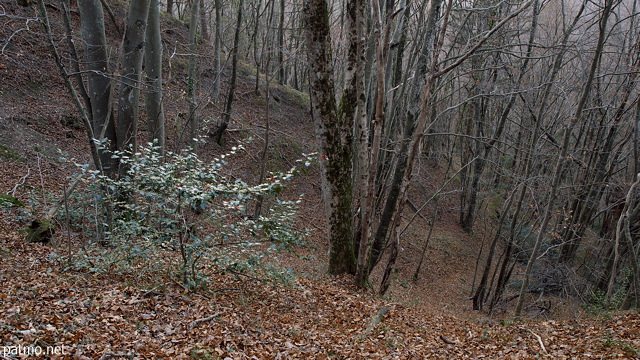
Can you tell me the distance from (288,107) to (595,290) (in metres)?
16.2

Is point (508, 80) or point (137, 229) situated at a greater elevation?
point (508, 80)

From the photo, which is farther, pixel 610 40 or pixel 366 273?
pixel 610 40

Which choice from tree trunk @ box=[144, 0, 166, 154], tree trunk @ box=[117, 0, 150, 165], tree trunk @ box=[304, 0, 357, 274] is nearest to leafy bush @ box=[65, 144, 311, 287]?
tree trunk @ box=[304, 0, 357, 274]

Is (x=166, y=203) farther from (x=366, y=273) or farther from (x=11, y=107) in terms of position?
(x=11, y=107)

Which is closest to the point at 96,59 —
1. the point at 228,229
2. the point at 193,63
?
the point at 228,229

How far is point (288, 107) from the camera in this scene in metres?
22.6

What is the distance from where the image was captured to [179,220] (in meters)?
5.00

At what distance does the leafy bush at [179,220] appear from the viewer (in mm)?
4906

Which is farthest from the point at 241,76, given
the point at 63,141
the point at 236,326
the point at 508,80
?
the point at 236,326

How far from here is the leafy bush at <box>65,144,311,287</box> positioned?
491 centimetres

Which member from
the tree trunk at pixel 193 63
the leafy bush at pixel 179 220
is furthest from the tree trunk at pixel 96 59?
the tree trunk at pixel 193 63

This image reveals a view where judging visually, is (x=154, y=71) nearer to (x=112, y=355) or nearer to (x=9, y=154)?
(x=112, y=355)

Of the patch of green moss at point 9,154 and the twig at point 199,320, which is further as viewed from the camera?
the patch of green moss at point 9,154

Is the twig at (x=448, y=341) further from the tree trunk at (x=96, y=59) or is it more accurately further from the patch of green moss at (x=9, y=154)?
the patch of green moss at (x=9, y=154)
